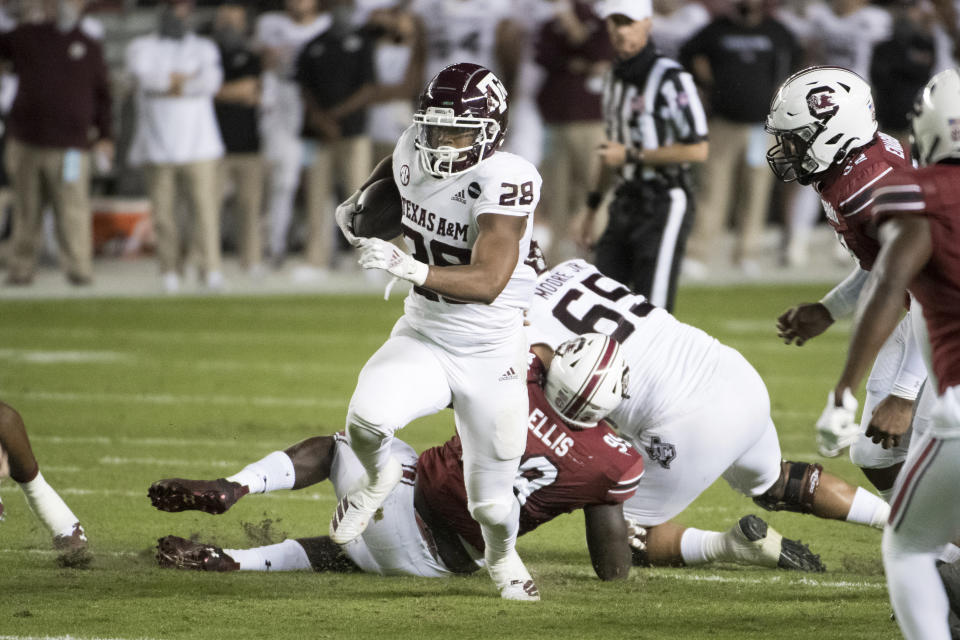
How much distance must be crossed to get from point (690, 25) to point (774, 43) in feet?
2.78

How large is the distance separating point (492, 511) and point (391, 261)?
0.84 meters

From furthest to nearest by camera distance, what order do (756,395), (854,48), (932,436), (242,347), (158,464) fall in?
1. (854,48)
2. (242,347)
3. (158,464)
4. (756,395)
5. (932,436)

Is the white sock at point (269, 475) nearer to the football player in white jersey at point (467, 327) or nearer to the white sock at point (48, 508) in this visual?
the football player in white jersey at point (467, 327)

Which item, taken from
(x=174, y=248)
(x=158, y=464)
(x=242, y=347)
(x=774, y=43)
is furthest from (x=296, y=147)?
(x=158, y=464)

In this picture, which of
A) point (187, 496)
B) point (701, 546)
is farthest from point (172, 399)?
point (701, 546)

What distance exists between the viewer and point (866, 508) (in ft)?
16.3

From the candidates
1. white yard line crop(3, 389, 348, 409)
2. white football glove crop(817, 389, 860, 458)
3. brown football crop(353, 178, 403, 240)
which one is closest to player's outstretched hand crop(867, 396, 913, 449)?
white football glove crop(817, 389, 860, 458)

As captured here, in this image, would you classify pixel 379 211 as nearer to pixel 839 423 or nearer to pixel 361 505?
pixel 361 505

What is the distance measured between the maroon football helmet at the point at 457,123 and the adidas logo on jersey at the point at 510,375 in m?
0.62

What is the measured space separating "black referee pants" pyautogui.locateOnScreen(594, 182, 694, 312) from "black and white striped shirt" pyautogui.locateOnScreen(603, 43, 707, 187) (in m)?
0.08

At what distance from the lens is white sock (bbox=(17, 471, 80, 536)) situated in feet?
15.3

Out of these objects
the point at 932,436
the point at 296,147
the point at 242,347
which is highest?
the point at 932,436

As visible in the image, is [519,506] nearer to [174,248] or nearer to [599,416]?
[599,416]

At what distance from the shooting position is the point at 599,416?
4539mm
